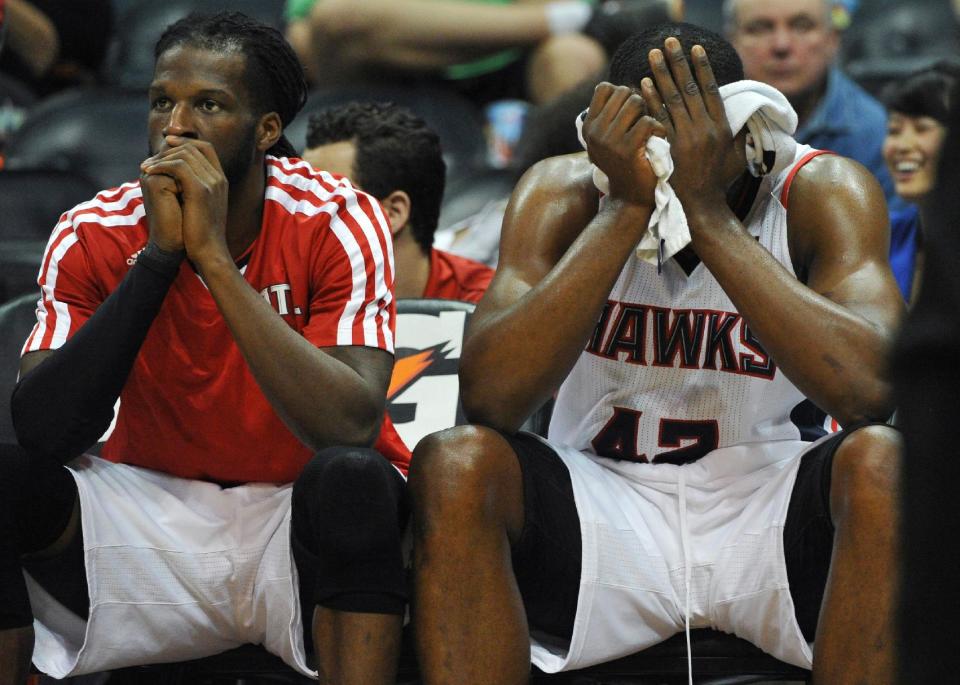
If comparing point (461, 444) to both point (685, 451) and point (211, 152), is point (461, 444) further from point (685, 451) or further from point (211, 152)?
point (211, 152)

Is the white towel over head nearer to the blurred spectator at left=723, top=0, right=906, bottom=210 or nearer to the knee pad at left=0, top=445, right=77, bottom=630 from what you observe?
the knee pad at left=0, top=445, right=77, bottom=630

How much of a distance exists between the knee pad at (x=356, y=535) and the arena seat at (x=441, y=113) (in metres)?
2.95

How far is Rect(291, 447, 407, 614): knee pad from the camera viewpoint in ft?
7.27

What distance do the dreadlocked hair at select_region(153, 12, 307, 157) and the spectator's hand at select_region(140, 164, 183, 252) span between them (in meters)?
0.27

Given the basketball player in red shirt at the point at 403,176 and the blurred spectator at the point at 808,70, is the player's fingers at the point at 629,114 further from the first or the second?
the blurred spectator at the point at 808,70

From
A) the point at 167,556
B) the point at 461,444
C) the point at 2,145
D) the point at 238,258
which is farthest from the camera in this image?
the point at 2,145

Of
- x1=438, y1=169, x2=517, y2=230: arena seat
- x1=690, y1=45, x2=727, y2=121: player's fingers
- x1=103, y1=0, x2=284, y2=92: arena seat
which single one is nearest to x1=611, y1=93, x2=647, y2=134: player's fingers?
x1=690, y1=45, x2=727, y2=121: player's fingers

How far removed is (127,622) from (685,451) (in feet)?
3.18

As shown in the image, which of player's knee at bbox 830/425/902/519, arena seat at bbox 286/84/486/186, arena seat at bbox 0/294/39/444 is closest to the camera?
player's knee at bbox 830/425/902/519

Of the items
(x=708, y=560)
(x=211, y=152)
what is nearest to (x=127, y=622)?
(x=211, y=152)

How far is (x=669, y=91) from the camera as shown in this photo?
2.53 meters

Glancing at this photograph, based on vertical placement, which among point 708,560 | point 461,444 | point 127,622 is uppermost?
Answer: point 461,444

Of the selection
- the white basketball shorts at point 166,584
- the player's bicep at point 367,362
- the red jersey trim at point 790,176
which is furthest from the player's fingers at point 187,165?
the red jersey trim at point 790,176

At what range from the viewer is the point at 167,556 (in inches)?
96.3
